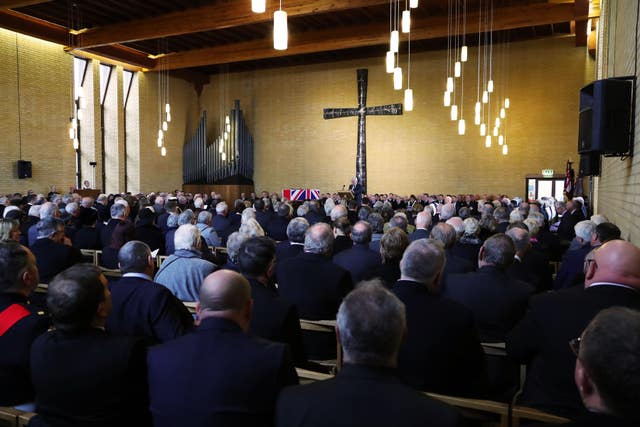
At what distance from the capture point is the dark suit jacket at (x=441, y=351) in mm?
2398

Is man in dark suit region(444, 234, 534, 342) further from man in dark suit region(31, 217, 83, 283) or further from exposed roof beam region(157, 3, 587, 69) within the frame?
exposed roof beam region(157, 3, 587, 69)

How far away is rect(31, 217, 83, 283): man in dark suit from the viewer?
4703 mm

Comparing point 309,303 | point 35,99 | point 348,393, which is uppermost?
point 35,99

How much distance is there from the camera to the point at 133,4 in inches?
538

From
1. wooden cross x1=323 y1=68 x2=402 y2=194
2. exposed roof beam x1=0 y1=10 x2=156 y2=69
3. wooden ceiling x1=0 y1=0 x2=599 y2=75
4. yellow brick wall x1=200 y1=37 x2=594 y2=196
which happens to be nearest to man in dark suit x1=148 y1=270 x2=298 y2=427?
wooden ceiling x1=0 y1=0 x2=599 y2=75

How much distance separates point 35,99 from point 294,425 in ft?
53.6

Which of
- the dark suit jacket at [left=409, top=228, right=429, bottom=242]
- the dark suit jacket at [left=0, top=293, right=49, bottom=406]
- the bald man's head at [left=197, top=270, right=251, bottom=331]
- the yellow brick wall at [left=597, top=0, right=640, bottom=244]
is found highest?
the yellow brick wall at [left=597, top=0, right=640, bottom=244]

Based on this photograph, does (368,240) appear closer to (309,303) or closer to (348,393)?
(309,303)

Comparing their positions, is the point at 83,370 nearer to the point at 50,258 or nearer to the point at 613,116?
the point at 50,258

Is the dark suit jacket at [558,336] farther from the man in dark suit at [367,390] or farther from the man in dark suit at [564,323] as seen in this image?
the man in dark suit at [367,390]

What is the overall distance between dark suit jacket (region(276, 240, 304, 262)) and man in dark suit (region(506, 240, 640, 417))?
3005mm

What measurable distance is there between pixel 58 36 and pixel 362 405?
16765mm

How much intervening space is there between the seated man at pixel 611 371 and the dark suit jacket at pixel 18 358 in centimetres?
222

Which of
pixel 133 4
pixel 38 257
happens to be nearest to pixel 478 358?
pixel 38 257
